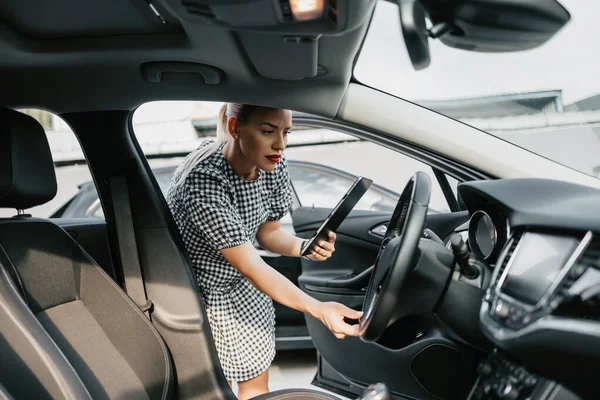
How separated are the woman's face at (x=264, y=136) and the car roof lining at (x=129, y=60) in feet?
0.30

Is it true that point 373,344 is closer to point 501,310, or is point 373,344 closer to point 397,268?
point 397,268

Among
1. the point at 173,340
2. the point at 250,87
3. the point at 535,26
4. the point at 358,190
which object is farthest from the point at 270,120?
the point at 535,26

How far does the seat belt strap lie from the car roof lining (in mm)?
272

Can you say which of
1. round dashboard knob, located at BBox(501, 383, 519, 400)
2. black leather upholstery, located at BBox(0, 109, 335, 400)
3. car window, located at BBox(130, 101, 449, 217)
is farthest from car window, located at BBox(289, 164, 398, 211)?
round dashboard knob, located at BBox(501, 383, 519, 400)

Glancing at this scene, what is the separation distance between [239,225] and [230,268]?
0.76ft

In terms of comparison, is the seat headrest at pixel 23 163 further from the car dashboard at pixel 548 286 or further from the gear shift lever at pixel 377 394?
the car dashboard at pixel 548 286

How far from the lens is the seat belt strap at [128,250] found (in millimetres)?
1758

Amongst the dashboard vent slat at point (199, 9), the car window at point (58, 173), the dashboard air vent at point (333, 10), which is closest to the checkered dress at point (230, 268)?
the car window at point (58, 173)

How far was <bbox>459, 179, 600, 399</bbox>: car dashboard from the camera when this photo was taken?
842 millimetres

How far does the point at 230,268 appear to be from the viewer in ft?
6.13

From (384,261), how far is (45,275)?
0.83 metres

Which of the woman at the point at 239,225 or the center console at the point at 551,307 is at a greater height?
the center console at the point at 551,307

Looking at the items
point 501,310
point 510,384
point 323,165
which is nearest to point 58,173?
point 323,165

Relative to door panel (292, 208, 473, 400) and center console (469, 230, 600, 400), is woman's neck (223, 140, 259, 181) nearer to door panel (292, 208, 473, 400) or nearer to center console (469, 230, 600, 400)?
door panel (292, 208, 473, 400)
